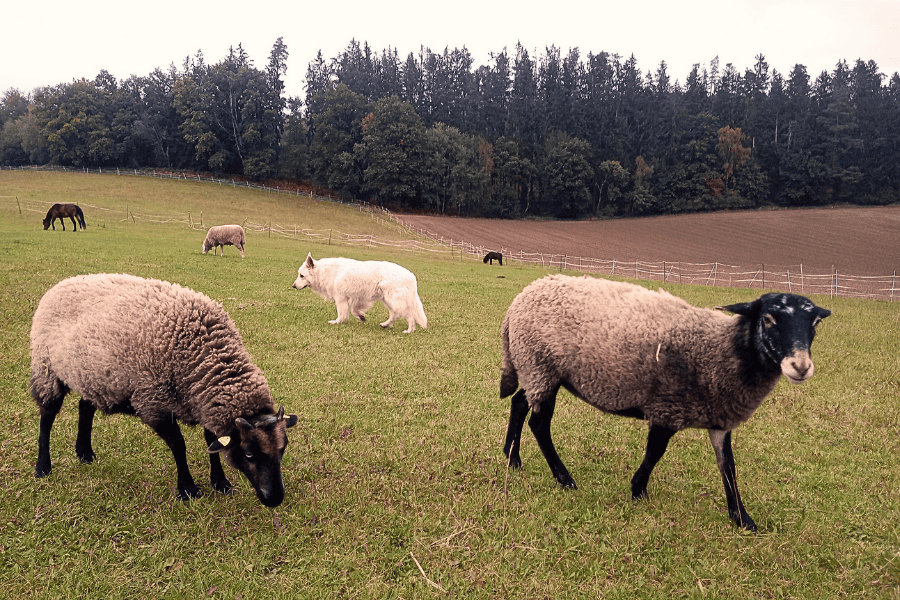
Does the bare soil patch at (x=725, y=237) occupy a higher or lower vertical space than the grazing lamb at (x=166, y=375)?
higher

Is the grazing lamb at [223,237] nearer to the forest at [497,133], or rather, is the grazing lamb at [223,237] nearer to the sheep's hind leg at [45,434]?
the sheep's hind leg at [45,434]

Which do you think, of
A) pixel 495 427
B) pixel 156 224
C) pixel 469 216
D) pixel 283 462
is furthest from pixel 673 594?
pixel 469 216

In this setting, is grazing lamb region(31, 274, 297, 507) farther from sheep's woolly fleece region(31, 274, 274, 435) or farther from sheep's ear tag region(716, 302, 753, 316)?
sheep's ear tag region(716, 302, 753, 316)

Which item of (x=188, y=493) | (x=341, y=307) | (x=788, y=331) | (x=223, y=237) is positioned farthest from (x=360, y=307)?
(x=223, y=237)

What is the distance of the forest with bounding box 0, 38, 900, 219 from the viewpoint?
7306 cm

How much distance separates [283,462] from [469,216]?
72897 millimetres

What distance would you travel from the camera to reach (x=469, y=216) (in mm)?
76875

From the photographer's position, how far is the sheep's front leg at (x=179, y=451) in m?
4.84

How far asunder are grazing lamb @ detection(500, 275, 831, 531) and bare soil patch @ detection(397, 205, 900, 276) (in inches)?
1651

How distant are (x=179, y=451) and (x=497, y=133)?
9656 centimetres

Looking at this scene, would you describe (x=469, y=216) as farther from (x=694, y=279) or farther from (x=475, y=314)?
(x=475, y=314)

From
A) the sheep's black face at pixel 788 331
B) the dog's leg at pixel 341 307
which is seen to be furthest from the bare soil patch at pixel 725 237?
the sheep's black face at pixel 788 331

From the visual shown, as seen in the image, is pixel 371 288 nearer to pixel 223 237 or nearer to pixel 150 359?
pixel 150 359

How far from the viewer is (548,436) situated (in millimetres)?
5777
